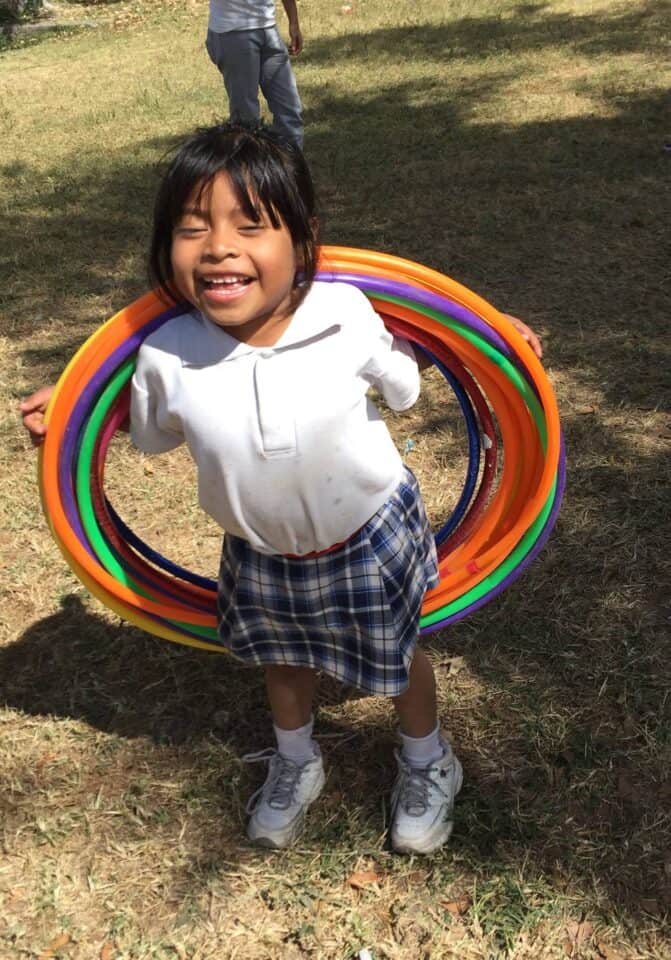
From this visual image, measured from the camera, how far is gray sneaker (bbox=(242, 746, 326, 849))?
90.5 inches

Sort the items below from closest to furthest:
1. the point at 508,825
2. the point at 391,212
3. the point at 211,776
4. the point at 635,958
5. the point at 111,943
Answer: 1. the point at 635,958
2. the point at 111,943
3. the point at 508,825
4. the point at 211,776
5. the point at 391,212

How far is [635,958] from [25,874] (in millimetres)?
1382

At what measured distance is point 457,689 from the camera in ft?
8.78

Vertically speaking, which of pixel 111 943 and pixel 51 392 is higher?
pixel 51 392

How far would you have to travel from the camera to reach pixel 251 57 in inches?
227

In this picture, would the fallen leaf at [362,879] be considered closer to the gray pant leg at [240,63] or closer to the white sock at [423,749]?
the white sock at [423,749]

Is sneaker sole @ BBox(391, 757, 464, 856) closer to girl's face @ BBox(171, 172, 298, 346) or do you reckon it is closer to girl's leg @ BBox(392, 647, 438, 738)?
girl's leg @ BBox(392, 647, 438, 738)

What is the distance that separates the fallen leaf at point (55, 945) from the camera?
2.13 m

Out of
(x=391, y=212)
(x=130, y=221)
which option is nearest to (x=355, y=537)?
(x=391, y=212)

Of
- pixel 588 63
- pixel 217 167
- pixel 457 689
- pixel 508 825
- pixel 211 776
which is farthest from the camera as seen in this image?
pixel 588 63

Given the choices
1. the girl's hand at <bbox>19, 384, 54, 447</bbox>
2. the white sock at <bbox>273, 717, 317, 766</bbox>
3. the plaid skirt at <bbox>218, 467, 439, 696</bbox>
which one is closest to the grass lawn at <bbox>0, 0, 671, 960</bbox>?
the white sock at <bbox>273, 717, 317, 766</bbox>

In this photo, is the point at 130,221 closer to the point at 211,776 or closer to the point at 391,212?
the point at 391,212

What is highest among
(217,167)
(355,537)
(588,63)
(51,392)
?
(217,167)

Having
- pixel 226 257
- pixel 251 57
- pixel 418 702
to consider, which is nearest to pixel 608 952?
pixel 418 702
